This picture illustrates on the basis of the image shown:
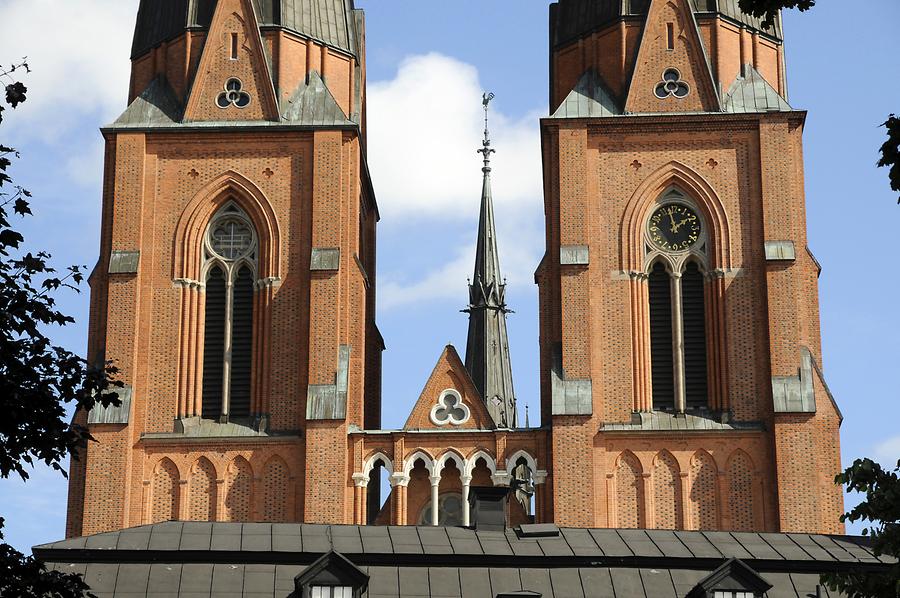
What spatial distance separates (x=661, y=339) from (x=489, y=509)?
1129 centimetres

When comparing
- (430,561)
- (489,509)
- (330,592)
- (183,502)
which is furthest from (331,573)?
(183,502)

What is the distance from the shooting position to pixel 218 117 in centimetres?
5381

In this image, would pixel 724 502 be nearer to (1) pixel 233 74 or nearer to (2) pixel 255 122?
(2) pixel 255 122

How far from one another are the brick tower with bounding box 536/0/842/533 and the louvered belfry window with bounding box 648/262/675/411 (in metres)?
0.05

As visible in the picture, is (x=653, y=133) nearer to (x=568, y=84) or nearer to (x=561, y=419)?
(x=568, y=84)

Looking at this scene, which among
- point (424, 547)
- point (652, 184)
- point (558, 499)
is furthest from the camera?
Answer: point (652, 184)

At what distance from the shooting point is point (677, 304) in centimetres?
5200

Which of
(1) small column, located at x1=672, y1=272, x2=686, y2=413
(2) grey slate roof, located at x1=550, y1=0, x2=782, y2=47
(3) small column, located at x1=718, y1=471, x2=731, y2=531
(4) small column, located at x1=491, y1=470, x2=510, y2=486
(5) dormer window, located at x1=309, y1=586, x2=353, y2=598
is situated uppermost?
(2) grey slate roof, located at x1=550, y1=0, x2=782, y2=47

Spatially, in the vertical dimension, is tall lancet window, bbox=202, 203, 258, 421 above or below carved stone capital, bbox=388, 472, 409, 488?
above

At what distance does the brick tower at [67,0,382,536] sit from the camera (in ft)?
165

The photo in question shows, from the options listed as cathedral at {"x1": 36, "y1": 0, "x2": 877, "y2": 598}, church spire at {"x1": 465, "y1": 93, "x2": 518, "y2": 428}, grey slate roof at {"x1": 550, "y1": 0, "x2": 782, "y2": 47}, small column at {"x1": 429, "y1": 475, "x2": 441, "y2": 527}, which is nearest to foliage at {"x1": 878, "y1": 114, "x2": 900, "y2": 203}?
cathedral at {"x1": 36, "y1": 0, "x2": 877, "y2": 598}

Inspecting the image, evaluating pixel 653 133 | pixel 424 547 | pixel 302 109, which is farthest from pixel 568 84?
pixel 424 547

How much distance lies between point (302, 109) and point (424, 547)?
1746 cm

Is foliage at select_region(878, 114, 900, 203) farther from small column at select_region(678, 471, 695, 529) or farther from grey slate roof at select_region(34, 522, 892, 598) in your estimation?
small column at select_region(678, 471, 695, 529)
